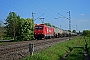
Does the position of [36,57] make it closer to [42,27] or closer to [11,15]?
[42,27]

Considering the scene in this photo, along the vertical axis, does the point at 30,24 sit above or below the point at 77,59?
above

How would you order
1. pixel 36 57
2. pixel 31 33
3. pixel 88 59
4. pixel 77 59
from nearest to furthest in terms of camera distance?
1. pixel 36 57
2. pixel 77 59
3. pixel 88 59
4. pixel 31 33

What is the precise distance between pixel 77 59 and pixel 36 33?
4075 cm

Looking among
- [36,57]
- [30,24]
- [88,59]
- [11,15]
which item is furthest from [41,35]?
[11,15]

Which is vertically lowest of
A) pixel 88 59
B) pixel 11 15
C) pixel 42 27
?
pixel 88 59

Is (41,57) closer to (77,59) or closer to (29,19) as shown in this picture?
(77,59)

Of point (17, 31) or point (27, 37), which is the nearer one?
point (27, 37)

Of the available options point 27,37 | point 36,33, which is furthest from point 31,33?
point 36,33

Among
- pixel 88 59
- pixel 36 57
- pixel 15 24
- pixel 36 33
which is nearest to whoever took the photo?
pixel 36 57

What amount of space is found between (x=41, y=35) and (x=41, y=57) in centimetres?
4294

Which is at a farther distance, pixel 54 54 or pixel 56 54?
pixel 56 54

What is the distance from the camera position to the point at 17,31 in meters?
73.8

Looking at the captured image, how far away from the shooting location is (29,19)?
7488 cm

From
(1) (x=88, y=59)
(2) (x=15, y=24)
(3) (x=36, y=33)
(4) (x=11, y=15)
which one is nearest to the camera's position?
(1) (x=88, y=59)
